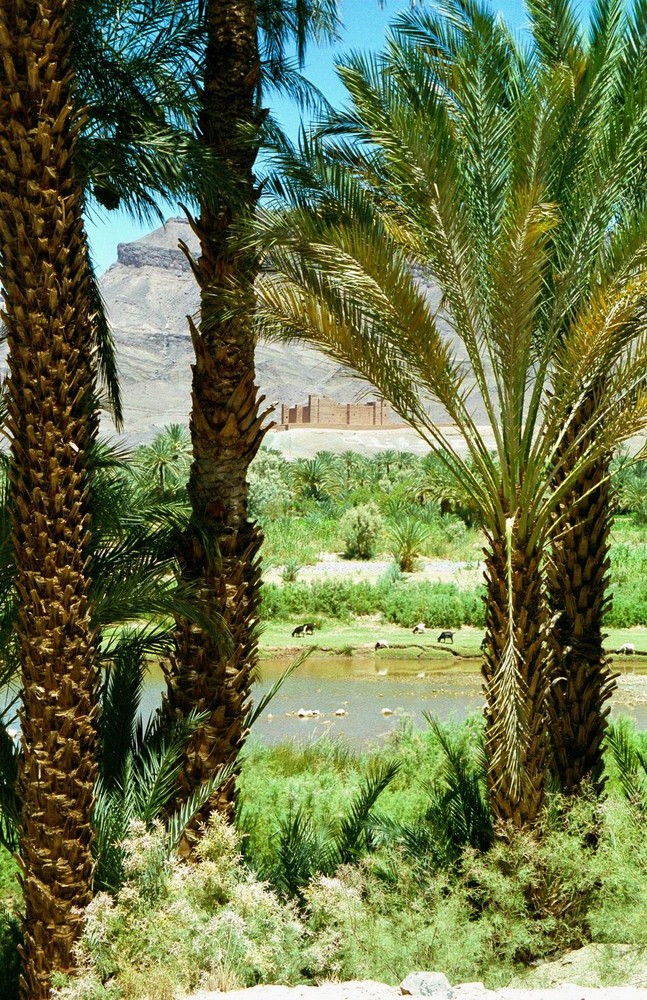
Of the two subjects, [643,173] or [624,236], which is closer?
[624,236]

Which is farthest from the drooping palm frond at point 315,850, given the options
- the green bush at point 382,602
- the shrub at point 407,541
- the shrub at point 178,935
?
the shrub at point 407,541

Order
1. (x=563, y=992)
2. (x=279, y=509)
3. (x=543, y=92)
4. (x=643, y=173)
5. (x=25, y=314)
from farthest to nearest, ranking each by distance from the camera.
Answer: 1. (x=279, y=509)
2. (x=643, y=173)
3. (x=543, y=92)
4. (x=25, y=314)
5. (x=563, y=992)

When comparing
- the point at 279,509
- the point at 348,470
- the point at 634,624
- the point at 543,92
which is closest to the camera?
the point at 543,92

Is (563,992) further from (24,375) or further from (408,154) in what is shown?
(408,154)

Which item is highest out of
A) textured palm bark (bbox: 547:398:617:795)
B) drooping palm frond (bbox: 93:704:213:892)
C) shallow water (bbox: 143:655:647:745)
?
textured palm bark (bbox: 547:398:617:795)

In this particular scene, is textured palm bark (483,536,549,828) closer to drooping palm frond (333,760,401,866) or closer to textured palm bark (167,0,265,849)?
drooping palm frond (333,760,401,866)

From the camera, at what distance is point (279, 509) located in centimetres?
3625

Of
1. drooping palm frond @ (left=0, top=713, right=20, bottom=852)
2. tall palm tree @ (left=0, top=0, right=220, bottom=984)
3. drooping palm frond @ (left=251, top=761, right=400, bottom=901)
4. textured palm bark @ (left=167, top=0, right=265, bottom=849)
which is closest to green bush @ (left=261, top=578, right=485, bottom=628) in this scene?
drooping palm frond @ (left=251, top=761, right=400, bottom=901)

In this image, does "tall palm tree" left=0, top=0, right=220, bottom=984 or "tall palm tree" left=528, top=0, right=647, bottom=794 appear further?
"tall palm tree" left=528, top=0, right=647, bottom=794

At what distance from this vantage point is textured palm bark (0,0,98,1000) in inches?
206

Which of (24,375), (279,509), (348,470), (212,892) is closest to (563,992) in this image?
(212,892)

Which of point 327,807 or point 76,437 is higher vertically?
point 76,437

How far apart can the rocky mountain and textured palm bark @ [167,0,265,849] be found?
68.5 metres

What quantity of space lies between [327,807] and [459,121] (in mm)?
5032
